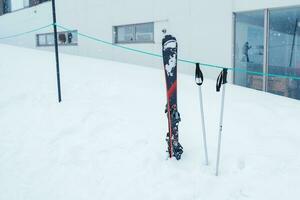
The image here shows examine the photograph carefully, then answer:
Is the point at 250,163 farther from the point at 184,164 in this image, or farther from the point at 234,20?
the point at 234,20

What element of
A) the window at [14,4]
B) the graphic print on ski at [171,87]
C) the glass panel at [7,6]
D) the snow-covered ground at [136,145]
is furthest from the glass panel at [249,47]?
the glass panel at [7,6]

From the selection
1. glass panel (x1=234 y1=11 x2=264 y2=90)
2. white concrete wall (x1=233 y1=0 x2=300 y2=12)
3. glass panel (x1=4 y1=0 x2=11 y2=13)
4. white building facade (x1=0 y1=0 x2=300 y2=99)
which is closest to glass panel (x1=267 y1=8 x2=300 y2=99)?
white building facade (x1=0 y1=0 x2=300 y2=99)

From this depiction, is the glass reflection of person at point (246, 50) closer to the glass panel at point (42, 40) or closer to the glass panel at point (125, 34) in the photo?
the glass panel at point (125, 34)

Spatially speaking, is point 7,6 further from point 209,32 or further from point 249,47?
point 249,47

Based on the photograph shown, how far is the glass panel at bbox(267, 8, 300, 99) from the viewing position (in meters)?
8.18

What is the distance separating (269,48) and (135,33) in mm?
5241

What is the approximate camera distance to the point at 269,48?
8.71 meters

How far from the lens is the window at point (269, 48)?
8.26 meters

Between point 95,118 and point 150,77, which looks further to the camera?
point 150,77

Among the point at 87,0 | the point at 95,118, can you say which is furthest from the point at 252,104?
the point at 87,0

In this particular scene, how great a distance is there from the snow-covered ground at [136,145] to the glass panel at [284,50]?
0.53 meters

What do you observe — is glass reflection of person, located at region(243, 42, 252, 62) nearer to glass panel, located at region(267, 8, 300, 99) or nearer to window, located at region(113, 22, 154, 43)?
glass panel, located at region(267, 8, 300, 99)

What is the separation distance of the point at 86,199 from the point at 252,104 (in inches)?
164

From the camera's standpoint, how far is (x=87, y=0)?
14305 mm
